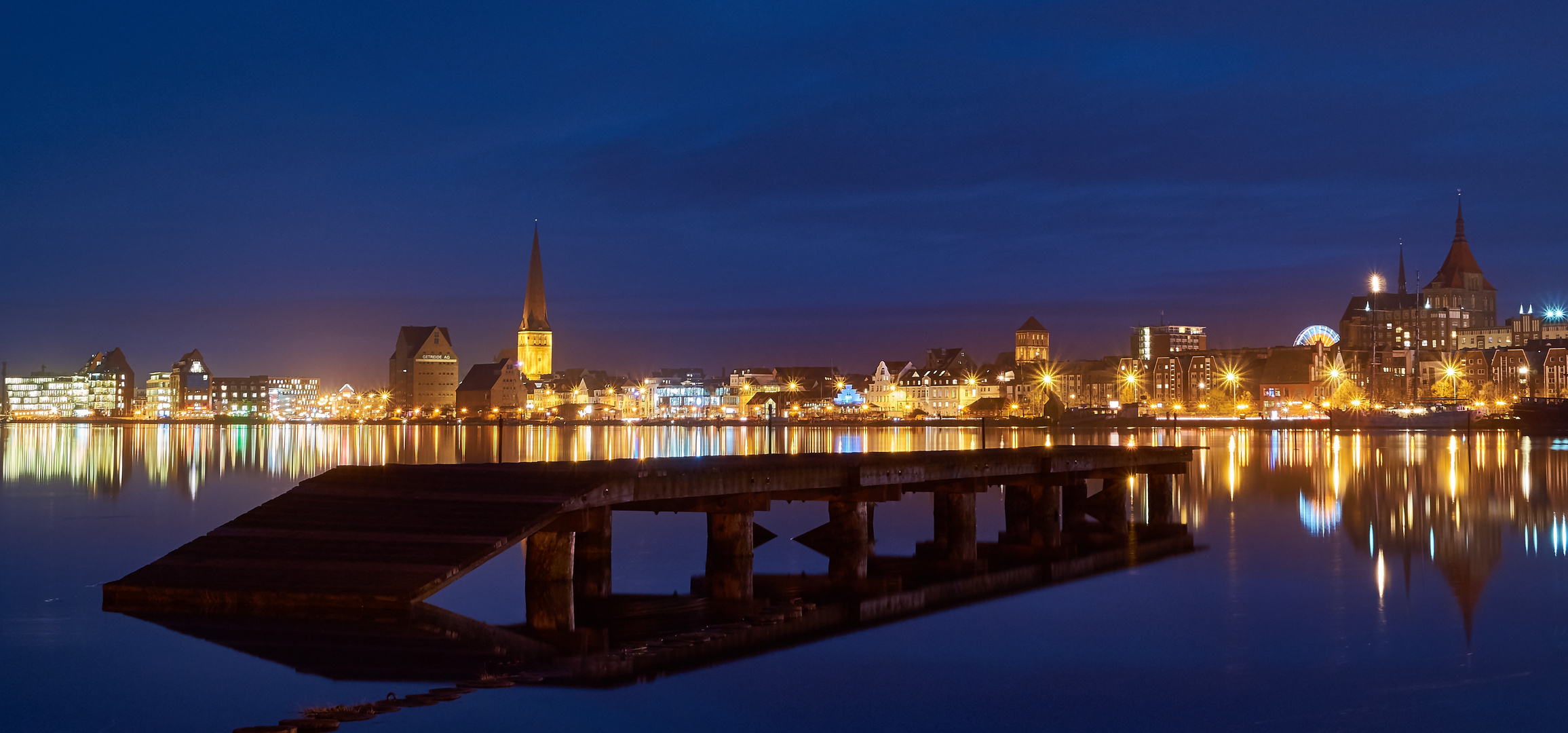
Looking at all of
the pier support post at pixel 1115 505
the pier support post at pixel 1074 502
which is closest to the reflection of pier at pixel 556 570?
the pier support post at pixel 1115 505

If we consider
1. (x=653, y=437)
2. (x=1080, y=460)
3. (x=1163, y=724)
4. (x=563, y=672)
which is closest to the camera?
(x=1163, y=724)

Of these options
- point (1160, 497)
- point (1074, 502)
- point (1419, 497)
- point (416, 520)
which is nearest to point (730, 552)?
point (416, 520)

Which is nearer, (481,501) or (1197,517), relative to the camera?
(481,501)

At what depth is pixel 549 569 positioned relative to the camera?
22.7 metres

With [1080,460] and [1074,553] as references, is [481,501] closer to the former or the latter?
[1074,553]

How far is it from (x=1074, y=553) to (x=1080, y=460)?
17.4ft

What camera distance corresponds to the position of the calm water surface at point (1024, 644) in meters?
15.0

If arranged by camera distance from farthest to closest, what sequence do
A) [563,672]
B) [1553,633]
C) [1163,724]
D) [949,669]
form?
1. [1553,633]
2. [949,669]
3. [563,672]
4. [1163,724]

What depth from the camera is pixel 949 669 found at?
17875 mm

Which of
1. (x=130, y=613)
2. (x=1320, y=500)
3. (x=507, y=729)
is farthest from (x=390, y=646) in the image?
(x=1320, y=500)

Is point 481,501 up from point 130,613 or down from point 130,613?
up

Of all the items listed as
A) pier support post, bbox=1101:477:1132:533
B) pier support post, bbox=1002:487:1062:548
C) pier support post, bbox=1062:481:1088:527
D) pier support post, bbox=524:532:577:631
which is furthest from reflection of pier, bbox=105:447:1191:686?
pier support post, bbox=1062:481:1088:527

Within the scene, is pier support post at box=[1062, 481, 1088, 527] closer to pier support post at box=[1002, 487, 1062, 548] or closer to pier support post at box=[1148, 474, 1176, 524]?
pier support post at box=[1148, 474, 1176, 524]

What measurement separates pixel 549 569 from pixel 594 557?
148cm
